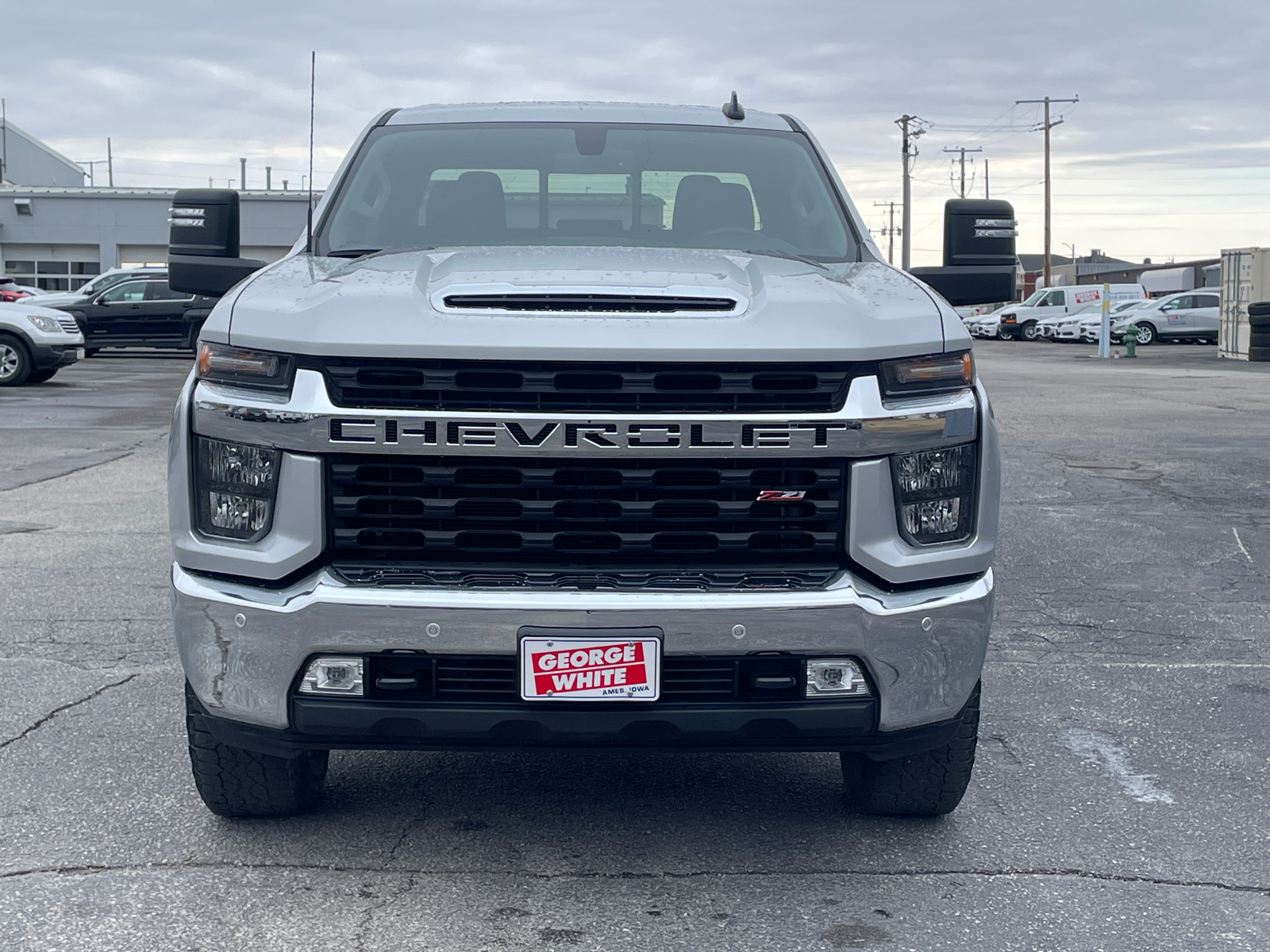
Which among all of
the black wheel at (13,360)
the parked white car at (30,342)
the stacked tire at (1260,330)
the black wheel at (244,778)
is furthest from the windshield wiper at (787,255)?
the stacked tire at (1260,330)

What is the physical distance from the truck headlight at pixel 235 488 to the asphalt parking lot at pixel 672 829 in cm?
87

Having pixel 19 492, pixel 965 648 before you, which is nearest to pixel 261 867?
pixel 965 648

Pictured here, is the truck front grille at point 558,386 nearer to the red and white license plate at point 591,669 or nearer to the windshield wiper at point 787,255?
the red and white license plate at point 591,669

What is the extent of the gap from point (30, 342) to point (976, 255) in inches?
723

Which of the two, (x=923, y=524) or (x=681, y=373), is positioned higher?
(x=681, y=373)

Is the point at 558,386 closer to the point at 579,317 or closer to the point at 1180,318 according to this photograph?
the point at 579,317

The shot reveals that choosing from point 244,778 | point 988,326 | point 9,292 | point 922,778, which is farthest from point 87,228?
point 922,778

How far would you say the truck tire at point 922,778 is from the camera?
387 cm

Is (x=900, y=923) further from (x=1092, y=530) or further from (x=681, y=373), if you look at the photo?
(x=1092, y=530)

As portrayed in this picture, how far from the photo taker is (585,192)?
5008mm

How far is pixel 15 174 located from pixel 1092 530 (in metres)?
81.2

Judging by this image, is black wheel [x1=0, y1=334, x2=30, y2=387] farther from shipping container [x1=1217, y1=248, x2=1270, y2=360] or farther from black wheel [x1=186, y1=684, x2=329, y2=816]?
shipping container [x1=1217, y1=248, x2=1270, y2=360]

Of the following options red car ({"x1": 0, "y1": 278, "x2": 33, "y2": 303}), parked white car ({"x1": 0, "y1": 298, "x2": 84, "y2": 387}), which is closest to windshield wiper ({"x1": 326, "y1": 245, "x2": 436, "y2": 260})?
parked white car ({"x1": 0, "y1": 298, "x2": 84, "y2": 387})

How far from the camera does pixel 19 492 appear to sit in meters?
10.6
